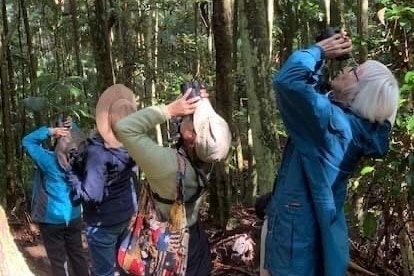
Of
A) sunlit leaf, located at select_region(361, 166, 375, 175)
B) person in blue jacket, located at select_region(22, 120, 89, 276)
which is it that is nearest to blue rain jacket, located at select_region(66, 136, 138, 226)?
person in blue jacket, located at select_region(22, 120, 89, 276)

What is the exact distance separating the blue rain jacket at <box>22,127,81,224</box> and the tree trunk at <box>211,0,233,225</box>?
2.28m

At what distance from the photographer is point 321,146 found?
9.55ft

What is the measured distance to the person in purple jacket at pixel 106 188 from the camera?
13.9ft

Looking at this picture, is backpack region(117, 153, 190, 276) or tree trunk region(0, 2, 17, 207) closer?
backpack region(117, 153, 190, 276)

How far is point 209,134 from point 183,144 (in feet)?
0.67

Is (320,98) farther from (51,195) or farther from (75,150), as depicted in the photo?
(51,195)

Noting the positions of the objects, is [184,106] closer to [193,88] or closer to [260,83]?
[193,88]

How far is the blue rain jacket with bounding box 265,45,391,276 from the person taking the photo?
112 inches

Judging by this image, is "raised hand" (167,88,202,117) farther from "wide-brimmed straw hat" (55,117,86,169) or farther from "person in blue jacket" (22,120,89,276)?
"person in blue jacket" (22,120,89,276)

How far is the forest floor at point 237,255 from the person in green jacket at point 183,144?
1.55 m

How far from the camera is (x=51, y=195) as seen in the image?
5.33 metres

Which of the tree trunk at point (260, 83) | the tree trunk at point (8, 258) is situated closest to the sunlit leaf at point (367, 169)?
the tree trunk at point (260, 83)

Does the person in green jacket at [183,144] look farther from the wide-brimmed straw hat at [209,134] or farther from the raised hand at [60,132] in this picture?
the raised hand at [60,132]

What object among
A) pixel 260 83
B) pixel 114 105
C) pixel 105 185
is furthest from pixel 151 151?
pixel 260 83
